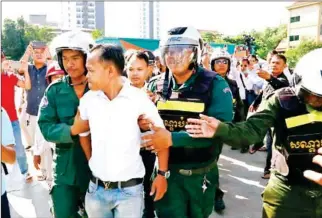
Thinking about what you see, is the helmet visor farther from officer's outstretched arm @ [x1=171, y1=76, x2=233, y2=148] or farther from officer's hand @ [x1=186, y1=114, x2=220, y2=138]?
officer's hand @ [x1=186, y1=114, x2=220, y2=138]

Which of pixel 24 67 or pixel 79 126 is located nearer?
pixel 79 126

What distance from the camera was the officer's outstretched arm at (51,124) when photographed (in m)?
2.22

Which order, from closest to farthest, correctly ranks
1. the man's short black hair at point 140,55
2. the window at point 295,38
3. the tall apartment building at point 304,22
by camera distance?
1. the man's short black hair at point 140,55
2. the tall apartment building at point 304,22
3. the window at point 295,38

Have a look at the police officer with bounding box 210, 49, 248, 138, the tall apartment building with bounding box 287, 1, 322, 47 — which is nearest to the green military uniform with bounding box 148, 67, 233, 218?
the police officer with bounding box 210, 49, 248, 138

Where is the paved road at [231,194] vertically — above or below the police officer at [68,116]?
below

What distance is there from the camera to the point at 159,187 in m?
2.22

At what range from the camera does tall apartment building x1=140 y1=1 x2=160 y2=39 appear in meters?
137

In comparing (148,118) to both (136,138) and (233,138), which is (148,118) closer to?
(136,138)

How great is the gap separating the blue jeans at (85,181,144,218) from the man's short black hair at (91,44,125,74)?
2.23ft

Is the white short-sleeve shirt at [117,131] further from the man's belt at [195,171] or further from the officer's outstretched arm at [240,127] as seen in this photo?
the man's belt at [195,171]

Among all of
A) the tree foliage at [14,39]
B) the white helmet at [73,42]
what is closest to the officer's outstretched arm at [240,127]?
the white helmet at [73,42]

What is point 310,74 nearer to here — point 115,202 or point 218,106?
point 218,106

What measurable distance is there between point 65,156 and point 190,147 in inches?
32.1

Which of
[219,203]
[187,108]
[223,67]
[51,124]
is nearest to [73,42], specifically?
[51,124]
